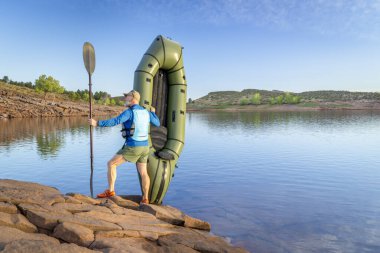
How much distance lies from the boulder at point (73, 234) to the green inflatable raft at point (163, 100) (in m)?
4.40

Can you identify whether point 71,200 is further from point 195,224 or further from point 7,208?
point 195,224

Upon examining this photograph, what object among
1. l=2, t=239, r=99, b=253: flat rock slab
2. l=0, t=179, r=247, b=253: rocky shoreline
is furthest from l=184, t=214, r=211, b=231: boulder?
l=2, t=239, r=99, b=253: flat rock slab

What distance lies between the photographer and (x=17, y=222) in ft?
16.6

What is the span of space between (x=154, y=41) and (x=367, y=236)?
7679 mm

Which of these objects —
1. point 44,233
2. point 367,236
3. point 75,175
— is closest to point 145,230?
point 44,233

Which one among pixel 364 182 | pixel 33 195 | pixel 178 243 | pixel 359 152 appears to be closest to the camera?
pixel 178 243

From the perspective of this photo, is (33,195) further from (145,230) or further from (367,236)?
(367,236)

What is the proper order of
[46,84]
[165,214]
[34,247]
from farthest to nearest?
[46,84] → [165,214] → [34,247]

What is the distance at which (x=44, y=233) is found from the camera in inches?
201

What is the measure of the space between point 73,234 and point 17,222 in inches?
37.3

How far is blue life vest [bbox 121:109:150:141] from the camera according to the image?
25.0 feet

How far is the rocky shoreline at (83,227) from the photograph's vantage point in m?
4.61

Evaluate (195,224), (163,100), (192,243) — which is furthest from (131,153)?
(163,100)

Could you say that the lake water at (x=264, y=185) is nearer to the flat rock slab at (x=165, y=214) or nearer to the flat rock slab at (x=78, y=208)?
the flat rock slab at (x=165, y=214)
